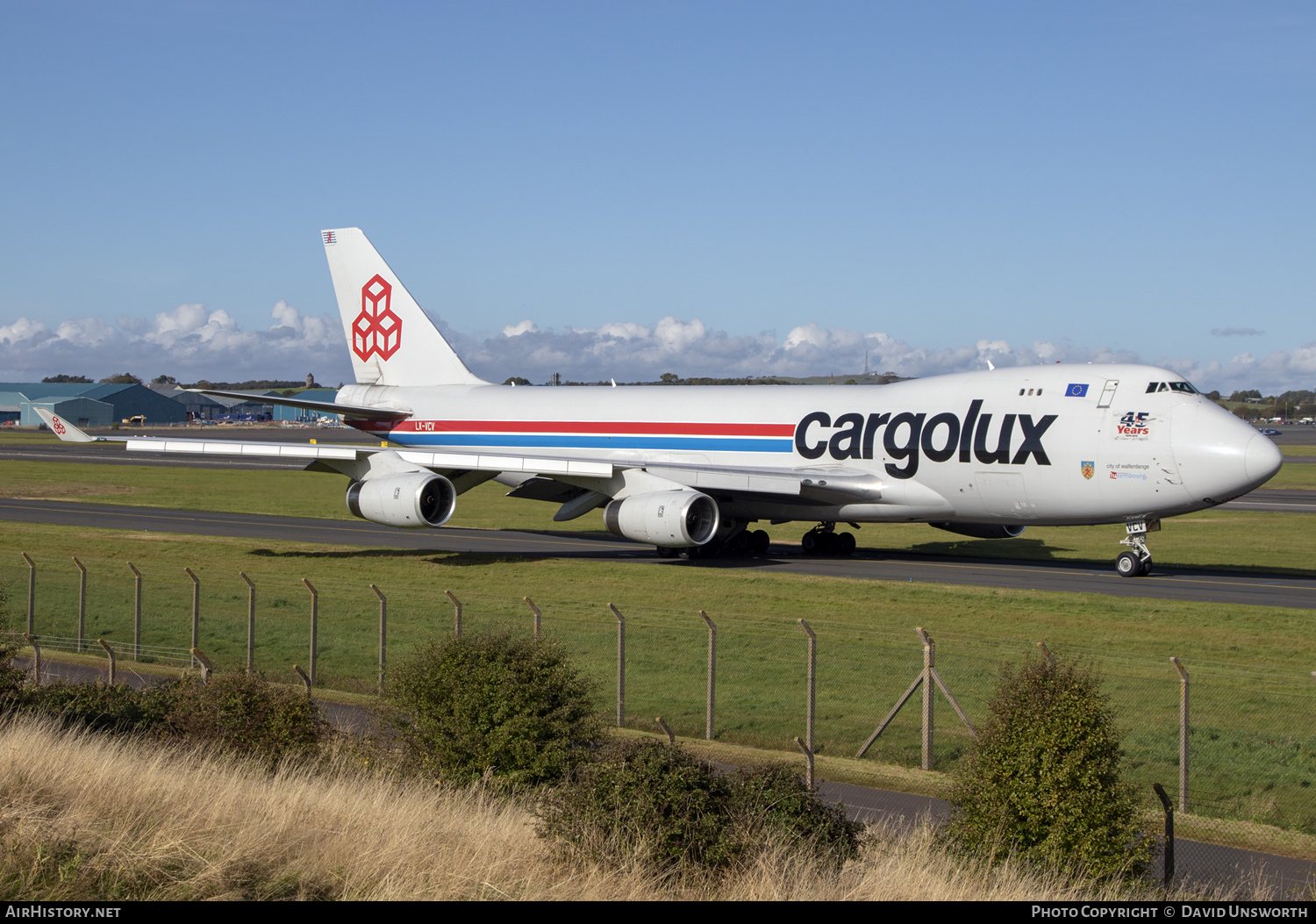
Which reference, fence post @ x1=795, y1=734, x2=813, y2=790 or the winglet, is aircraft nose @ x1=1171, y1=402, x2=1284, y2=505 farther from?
the winglet

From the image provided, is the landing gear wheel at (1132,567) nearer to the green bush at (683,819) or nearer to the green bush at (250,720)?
the green bush at (683,819)

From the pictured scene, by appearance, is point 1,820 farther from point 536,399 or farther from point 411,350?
point 411,350

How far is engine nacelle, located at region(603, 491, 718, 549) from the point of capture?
33750 millimetres

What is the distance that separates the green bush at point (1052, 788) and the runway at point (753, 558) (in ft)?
63.2

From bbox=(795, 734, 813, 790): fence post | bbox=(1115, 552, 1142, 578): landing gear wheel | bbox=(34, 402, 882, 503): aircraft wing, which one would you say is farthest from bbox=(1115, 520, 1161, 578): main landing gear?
bbox=(795, 734, 813, 790): fence post

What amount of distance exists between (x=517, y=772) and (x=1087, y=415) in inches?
875

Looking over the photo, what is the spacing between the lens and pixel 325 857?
9953 mm

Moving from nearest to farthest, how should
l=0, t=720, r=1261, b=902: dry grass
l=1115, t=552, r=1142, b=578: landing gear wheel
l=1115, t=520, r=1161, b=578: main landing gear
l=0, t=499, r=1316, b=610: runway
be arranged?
l=0, t=720, r=1261, b=902: dry grass < l=0, t=499, r=1316, b=610: runway < l=1115, t=520, r=1161, b=578: main landing gear < l=1115, t=552, r=1142, b=578: landing gear wheel

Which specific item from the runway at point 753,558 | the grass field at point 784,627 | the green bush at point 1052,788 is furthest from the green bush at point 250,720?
the runway at point 753,558

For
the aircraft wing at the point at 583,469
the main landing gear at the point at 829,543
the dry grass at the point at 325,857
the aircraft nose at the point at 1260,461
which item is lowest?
the main landing gear at the point at 829,543

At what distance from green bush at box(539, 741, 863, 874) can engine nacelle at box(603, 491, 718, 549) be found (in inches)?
879

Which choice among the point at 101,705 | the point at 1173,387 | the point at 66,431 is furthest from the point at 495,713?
the point at 66,431

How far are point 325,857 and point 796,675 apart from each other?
12.0 metres

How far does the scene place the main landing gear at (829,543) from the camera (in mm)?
38188
